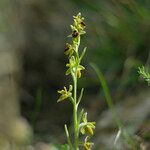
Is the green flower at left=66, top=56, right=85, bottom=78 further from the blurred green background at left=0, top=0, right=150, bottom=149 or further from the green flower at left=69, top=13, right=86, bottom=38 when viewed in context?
the blurred green background at left=0, top=0, right=150, bottom=149

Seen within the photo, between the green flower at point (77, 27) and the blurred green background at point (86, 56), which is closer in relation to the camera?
the green flower at point (77, 27)

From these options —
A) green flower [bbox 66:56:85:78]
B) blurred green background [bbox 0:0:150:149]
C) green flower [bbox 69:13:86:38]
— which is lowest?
blurred green background [bbox 0:0:150:149]

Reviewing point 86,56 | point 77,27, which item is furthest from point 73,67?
point 86,56

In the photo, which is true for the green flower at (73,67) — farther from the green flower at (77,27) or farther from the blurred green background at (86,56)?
the blurred green background at (86,56)

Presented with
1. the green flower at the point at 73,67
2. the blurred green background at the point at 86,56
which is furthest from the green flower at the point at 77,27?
the blurred green background at the point at 86,56

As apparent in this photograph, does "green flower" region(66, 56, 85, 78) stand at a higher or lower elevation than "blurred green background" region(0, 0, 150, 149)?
higher

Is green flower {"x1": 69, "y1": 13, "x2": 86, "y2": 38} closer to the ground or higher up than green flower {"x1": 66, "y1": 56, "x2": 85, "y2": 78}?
higher up

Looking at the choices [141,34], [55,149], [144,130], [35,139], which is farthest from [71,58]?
[141,34]

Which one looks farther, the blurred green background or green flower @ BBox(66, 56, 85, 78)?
the blurred green background

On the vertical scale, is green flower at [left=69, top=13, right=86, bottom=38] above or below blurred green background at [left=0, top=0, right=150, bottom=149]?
above

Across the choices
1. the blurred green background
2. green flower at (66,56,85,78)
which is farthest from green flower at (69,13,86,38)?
the blurred green background
